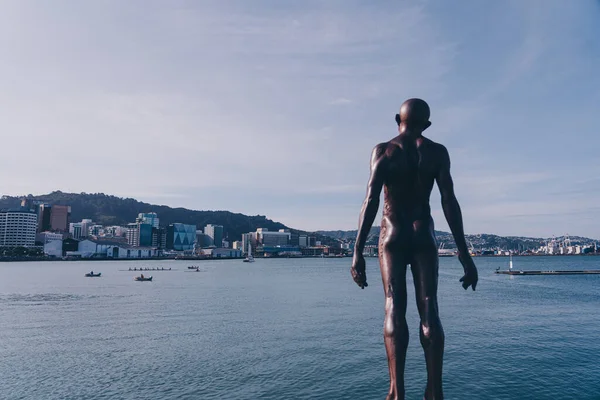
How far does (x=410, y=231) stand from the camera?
6.24m

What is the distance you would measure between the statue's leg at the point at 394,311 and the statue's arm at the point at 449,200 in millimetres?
893

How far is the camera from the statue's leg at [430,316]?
603cm

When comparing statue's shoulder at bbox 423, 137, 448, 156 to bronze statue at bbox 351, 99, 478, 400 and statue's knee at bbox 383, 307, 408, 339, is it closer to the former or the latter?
bronze statue at bbox 351, 99, 478, 400

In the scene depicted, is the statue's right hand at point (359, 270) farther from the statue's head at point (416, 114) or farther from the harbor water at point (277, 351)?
the harbor water at point (277, 351)

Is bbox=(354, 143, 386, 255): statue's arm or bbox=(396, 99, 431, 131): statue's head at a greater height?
bbox=(396, 99, 431, 131): statue's head

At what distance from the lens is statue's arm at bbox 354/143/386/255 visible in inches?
251

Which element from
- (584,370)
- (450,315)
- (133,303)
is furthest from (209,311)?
(584,370)

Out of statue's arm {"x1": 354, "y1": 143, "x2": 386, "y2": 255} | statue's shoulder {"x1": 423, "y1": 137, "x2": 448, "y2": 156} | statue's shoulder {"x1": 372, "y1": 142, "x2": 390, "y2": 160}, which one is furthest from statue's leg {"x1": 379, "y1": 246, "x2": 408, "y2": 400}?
statue's shoulder {"x1": 423, "y1": 137, "x2": 448, "y2": 156}

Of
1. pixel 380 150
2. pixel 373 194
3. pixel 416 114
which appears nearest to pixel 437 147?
pixel 416 114

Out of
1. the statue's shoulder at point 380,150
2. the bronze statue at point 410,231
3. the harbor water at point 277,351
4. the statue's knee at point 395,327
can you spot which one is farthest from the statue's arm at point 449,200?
the harbor water at point 277,351

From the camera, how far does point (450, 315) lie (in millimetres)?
50438

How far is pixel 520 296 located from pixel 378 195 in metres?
74.1

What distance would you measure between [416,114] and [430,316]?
277 cm

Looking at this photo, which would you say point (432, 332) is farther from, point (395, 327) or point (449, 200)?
point (449, 200)
